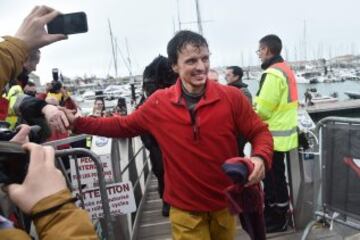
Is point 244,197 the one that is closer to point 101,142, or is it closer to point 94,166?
point 94,166

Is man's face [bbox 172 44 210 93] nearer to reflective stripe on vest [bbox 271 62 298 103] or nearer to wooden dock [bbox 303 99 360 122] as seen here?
reflective stripe on vest [bbox 271 62 298 103]

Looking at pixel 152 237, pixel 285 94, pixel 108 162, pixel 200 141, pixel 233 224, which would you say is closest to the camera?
pixel 200 141

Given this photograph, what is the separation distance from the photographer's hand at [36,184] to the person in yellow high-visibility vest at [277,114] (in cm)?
355

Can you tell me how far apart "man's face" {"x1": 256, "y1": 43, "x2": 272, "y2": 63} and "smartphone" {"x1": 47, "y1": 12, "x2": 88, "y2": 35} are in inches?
124

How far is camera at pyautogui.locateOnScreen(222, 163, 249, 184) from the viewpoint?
246cm

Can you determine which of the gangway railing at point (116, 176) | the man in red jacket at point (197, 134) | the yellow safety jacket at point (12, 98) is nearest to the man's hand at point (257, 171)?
the man in red jacket at point (197, 134)

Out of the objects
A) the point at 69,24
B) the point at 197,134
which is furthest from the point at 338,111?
the point at 69,24

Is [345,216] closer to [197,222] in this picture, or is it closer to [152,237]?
[197,222]

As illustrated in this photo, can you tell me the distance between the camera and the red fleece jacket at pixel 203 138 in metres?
2.90

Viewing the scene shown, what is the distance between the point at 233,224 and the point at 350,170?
1159mm

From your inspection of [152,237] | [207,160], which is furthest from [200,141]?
[152,237]

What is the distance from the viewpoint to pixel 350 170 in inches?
144

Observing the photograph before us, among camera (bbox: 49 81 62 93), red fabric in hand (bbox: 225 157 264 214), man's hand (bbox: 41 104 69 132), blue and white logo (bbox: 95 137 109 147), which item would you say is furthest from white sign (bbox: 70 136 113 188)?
camera (bbox: 49 81 62 93)

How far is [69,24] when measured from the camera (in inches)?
80.3
